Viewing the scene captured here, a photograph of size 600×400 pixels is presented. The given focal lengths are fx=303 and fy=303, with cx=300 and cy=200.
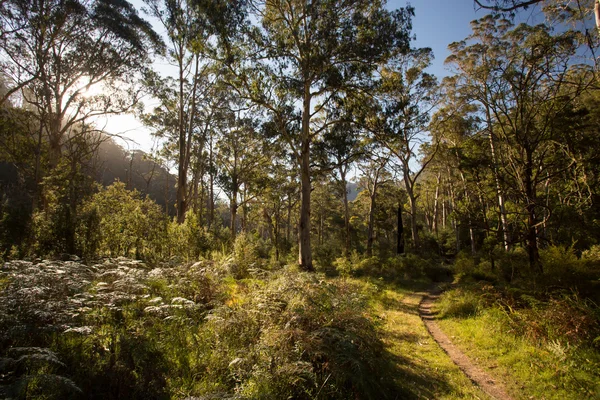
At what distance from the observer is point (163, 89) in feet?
63.4

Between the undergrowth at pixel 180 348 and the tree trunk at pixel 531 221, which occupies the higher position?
the tree trunk at pixel 531 221

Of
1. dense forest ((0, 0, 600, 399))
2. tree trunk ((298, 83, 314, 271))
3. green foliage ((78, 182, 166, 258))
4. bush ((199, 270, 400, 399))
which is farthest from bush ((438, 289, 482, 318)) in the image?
green foliage ((78, 182, 166, 258))

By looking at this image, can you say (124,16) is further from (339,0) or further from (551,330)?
(551,330)

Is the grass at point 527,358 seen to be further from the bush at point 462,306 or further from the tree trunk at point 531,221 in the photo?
the tree trunk at point 531,221

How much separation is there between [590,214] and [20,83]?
2447 centimetres

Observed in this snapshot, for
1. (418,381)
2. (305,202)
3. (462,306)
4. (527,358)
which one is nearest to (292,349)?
(418,381)

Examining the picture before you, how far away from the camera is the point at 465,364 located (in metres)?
4.83

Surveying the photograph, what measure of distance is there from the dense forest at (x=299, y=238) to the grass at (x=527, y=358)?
0.11 feet

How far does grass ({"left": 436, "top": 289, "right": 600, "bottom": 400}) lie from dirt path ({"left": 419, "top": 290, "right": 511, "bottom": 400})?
5.0 inches

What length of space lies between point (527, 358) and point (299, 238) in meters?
9.64

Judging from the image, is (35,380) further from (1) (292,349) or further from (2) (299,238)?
(2) (299,238)

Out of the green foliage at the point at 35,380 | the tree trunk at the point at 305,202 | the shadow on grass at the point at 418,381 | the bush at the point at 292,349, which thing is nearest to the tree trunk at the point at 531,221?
the shadow on grass at the point at 418,381

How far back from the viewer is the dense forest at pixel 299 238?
3254 millimetres

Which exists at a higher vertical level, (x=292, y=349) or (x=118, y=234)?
(x=118, y=234)
